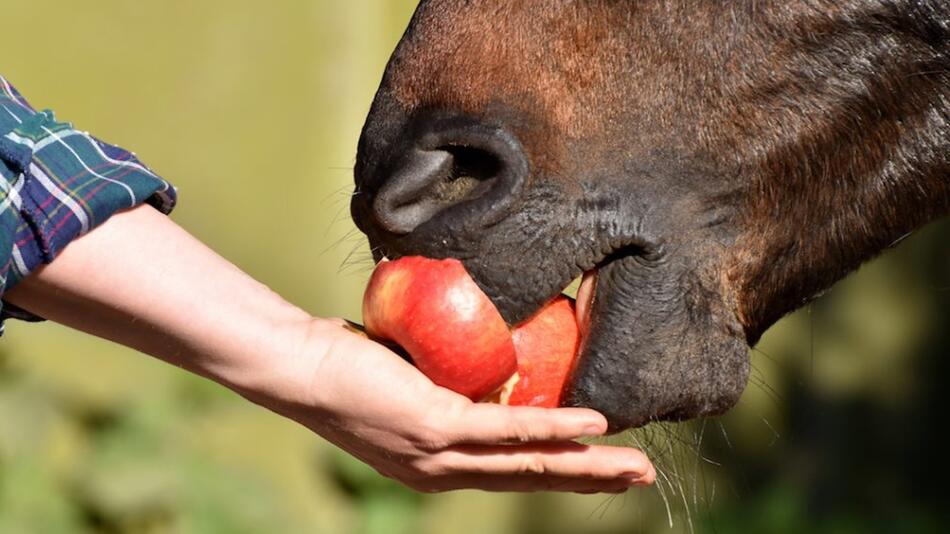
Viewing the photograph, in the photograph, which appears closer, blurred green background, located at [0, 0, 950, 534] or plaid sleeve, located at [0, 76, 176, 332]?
plaid sleeve, located at [0, 76, 176, 332]

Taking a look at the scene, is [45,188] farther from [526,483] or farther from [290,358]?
[526,483]

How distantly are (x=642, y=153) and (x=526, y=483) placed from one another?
50cm

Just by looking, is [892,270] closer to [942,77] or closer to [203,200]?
[203,200]

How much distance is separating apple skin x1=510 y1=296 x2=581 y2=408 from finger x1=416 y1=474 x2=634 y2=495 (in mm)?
110

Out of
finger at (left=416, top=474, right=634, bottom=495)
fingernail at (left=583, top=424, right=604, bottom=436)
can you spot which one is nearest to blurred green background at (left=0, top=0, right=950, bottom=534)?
finger at (left=416, top=474, right=634, bottom=495)

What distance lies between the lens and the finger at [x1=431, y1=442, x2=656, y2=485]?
1845mm

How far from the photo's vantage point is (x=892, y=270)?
5.73 meters

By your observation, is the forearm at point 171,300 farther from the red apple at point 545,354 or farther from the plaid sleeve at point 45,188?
the red apple at point 545,354

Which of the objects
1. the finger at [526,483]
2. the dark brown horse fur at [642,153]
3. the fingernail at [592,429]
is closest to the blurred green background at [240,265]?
the dark brown horse fur at [642,153]

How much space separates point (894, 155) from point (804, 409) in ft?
11.3

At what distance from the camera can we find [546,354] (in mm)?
2064

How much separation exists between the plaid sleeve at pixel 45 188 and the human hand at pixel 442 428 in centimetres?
30

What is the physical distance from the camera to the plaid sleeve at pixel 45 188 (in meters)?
1.78

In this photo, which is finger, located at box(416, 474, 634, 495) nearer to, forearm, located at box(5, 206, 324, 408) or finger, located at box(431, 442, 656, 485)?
finger, located at box(431, 442, 656, 485)
